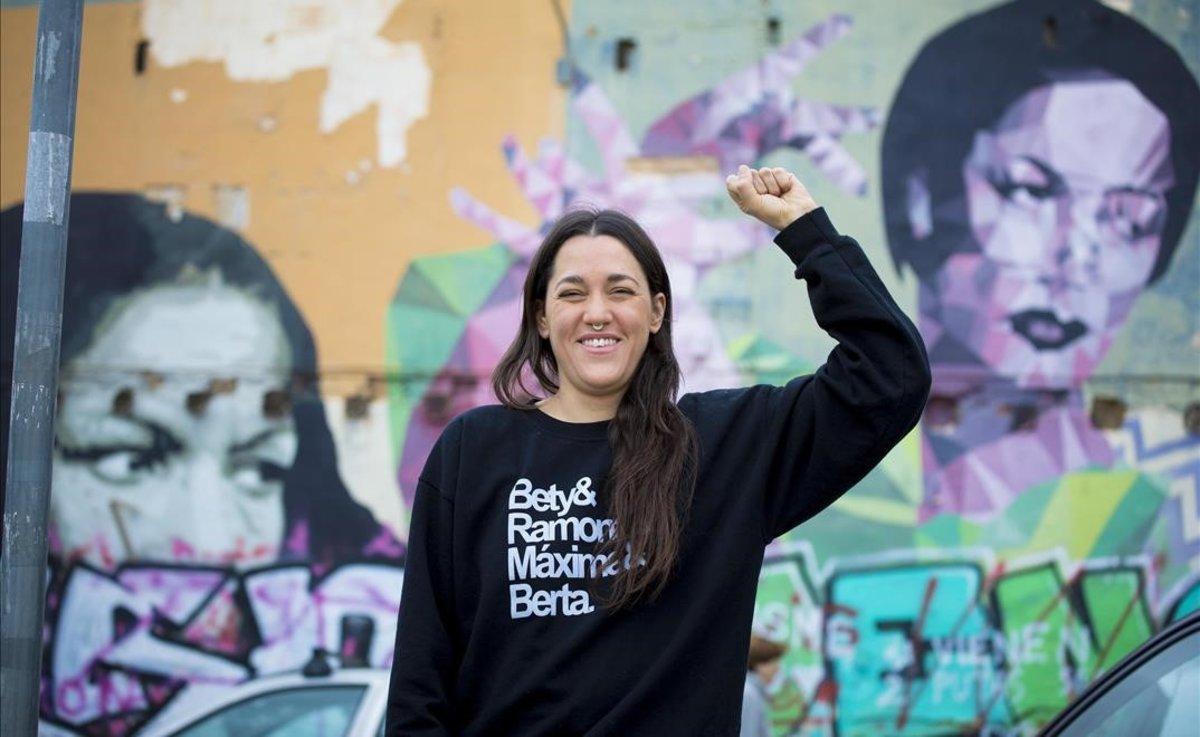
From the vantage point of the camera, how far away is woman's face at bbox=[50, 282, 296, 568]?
8570 mm

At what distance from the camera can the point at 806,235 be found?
87.2 inches

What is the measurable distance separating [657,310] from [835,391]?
412mm

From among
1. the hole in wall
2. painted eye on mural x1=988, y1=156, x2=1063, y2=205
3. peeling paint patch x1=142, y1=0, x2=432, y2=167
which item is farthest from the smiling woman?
painted eye on mural x1=988, y1=156, x2=1063, y2=205

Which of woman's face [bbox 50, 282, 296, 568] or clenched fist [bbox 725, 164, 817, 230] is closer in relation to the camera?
clenched fist [bbox 725, 164, 817, 230]

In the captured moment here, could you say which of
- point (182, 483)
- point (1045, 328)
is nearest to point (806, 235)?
point (1045, 328)

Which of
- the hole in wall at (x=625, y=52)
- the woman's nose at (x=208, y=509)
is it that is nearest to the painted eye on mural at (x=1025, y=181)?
the hole in wall at (x=625, y=52)

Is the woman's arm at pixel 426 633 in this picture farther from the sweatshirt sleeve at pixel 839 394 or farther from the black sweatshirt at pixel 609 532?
the sweatshirt sleeve at pixel 839 394

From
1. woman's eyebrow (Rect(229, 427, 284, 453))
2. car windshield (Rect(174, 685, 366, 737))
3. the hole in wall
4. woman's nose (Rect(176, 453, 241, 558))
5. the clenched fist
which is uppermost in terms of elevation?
the hole in wall

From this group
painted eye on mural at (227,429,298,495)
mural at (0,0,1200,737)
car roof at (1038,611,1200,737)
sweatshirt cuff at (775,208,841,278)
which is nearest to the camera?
sweatshirt cuff at (775,208,841,278)

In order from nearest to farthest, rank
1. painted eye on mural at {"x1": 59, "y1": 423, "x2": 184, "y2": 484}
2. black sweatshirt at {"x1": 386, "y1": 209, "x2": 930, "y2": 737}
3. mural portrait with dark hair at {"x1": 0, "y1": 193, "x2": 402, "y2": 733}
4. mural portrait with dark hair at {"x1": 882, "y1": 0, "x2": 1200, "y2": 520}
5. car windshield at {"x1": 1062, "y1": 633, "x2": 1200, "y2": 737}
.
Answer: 1. black sweatshirt at {"x1": 386, "y1": 209, "x2": 930, "y2": 737}
2. car windshield at {"x1": 1062, "y1": 633, "x2": 1200, "y2": 737}
3. mural portrait with dark hair at {"x1": 882, "y1": 0, "x2": 1200, "y2": 520}
4. mural portrait with dark hair at {"x1": 0, "y1": 193, "x2": 402, "y2": 733}
5. painted eye on mural at {"x1": 59, "y1": 423, "x2": 184, "y2": 484}

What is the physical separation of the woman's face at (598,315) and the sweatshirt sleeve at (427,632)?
301mm

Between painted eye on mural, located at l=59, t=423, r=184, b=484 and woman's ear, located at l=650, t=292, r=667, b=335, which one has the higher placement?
woman's ear, located at l=650, t=292, r=667, b=335

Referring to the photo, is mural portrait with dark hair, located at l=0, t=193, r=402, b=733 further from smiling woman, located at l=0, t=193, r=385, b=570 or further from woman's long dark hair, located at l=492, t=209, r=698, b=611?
woman's long dark hair, located at l=492, t=209, r=698, b=611

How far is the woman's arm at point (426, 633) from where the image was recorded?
2070 millimetres
